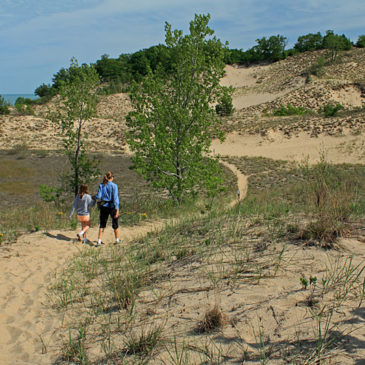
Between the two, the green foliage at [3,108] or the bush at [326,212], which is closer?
the bush at [326,212]

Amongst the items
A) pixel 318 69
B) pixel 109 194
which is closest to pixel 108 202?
pixel 109 194

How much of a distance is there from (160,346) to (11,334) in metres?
1.97

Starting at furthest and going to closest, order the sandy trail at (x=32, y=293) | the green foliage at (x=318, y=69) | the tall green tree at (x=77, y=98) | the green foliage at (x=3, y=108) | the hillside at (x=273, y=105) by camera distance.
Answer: the green foliage at (x=318, y=69) → the green foliage at (x=3, y=108) → the hillside at (x=273, y=105) → the tall green tree at (x=77, y=98) → the sandy trail at (x=32, y=293)

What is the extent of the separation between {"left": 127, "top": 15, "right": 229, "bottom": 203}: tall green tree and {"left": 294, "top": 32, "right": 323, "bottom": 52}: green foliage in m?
64.3

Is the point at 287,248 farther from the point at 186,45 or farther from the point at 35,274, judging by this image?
the point at 186,45

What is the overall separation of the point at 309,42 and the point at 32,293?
246 feet

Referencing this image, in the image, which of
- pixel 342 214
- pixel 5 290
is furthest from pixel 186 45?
pixel 5 290

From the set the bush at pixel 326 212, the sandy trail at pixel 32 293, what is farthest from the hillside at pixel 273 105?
the bush at pixel 326 212

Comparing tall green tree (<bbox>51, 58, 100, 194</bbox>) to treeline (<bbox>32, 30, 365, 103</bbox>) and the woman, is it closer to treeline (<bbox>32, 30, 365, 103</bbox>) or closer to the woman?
the woman

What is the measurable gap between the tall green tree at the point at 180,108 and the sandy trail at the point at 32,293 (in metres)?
3.19

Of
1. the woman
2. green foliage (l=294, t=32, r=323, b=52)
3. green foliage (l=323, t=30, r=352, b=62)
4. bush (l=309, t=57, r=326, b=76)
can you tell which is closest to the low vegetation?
the woman

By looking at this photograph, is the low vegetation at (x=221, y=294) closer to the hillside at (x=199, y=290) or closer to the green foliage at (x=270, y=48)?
the hillside at (x=199, y=290)

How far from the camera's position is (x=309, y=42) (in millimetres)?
68938

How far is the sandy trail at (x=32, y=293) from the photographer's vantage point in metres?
3.80
